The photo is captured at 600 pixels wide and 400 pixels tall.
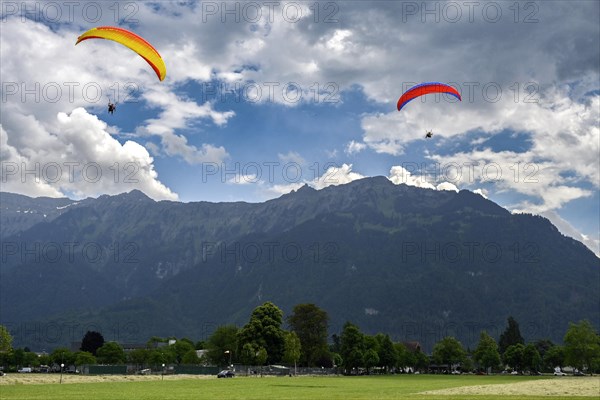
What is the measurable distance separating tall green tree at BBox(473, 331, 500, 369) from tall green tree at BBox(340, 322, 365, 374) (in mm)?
42297

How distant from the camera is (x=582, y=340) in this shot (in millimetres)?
131625

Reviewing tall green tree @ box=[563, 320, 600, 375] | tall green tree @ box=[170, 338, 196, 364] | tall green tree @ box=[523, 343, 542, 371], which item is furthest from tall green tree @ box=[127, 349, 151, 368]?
tall green tree @ box=[563, 320, 600, 375]

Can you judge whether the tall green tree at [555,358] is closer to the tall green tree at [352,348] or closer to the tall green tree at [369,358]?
the tall green tree at [369,358]

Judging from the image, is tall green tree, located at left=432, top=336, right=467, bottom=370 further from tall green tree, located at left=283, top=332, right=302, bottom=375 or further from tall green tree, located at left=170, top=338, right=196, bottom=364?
tall green tree, located at left=283, top=332, right=302, bottom=375

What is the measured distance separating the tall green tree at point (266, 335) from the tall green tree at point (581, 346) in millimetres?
66166

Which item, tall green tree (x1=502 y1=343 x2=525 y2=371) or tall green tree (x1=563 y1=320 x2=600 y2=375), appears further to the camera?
tall green tree (x1=502 y1=343 x2=525 y2=371)

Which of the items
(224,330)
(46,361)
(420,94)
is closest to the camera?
(420,94)

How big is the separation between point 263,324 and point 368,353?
32.0 metres

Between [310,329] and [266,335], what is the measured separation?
18907mm

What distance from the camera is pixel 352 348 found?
133875mm

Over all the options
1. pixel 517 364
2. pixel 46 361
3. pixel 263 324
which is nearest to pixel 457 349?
pixel 517 364

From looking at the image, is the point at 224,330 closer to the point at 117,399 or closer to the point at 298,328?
the point at 298,328

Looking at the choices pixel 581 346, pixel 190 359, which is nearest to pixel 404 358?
pixel 581 346

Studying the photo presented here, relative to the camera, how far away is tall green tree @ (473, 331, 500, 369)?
518 feet
